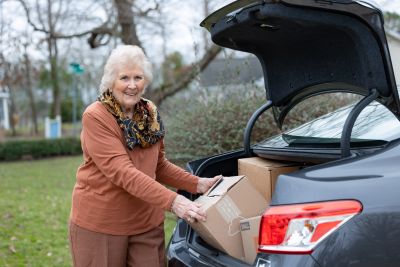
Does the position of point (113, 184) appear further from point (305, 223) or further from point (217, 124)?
point (217, 124)

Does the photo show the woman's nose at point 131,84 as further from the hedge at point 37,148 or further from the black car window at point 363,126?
the hedge at point 37,148

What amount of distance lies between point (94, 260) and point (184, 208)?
66 centimetres

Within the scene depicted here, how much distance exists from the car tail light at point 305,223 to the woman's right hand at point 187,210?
0.52m

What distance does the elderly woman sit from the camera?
2.66 meters

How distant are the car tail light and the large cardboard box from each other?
20.7 inches

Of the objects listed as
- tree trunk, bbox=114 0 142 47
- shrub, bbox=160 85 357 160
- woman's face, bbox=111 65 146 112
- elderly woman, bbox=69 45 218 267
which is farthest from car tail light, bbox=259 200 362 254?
tree trunk, bbox=114 0 142 47

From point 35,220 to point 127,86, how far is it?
466 centimetres

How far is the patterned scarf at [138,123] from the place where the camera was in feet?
9.05

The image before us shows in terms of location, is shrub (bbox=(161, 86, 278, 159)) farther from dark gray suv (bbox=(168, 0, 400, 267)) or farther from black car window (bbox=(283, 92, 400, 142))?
dark gray suv (bbox=(168, 0, 400, 267))

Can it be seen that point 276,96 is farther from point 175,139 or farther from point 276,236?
point 175,139

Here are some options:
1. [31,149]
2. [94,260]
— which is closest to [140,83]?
[94,260]

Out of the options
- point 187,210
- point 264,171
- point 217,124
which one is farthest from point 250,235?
point 217,124

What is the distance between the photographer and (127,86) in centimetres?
277

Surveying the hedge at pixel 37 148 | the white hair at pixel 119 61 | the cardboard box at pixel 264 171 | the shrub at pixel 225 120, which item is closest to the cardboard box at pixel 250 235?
the cardboard box at pixel 264 171
